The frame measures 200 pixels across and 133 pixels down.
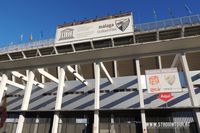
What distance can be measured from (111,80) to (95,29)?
7069 mm

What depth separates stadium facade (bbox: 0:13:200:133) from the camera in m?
15.5

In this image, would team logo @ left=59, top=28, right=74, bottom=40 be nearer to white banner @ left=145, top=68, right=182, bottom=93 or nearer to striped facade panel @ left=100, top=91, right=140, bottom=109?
striped facade panel @ left=100, top=91, right=140, bottom=109

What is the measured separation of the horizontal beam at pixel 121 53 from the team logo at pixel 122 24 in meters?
7.08

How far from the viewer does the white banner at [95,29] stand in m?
23.2

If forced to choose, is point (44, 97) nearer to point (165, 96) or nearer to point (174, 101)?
point (165, 96)

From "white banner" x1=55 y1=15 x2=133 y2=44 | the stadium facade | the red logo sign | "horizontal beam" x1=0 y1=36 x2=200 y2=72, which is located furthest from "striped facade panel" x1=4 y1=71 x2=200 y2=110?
"white banner" x1=55 y1=15 x2=133 y2=44

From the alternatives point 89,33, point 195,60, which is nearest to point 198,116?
point 195,60

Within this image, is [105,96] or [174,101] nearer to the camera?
[174,101]

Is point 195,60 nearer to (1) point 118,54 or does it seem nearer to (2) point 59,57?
(1) point 118,54

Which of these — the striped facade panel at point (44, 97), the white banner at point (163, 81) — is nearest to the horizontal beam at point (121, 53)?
the white banner at point (163, 81)

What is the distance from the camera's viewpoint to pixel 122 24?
23.3 m

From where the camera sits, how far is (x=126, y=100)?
2059 cm

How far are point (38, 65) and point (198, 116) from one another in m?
15.4

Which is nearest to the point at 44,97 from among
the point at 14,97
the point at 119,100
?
the point at 14,97
